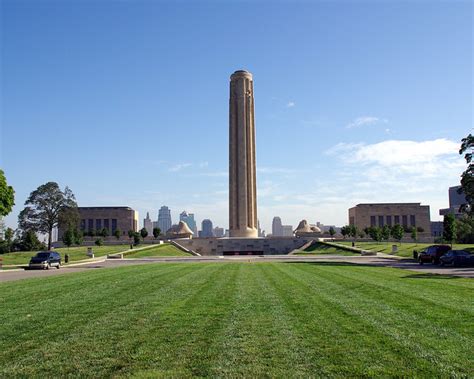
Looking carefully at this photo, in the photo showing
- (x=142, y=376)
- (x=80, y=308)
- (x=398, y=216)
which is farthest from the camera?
(x=398, y=216)

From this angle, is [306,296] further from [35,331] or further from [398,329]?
[35,331]

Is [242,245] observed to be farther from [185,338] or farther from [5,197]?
[185,338]

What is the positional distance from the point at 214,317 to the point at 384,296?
592 centimetres

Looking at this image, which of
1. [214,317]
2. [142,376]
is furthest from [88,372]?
[214,317]

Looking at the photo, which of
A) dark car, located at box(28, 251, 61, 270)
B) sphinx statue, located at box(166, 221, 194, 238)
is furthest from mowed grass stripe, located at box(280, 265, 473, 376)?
sphinx statue, located at box(166, 221, 194, 238)

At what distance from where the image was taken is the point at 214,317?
35.2ft

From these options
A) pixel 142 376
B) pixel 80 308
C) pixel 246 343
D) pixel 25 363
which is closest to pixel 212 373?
pixel 142 376

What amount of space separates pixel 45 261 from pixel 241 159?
57.9 meters

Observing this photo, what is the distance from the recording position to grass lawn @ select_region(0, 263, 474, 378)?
22.7 feet

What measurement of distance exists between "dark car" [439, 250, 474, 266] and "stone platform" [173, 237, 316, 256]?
47.8 metres

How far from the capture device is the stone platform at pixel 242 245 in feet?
267

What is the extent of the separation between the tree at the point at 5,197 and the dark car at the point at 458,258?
46571 mm

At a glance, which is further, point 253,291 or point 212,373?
point 253,291

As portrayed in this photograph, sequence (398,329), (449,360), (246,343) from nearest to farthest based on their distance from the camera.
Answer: (449,360)
(246,343)
(398,329)
